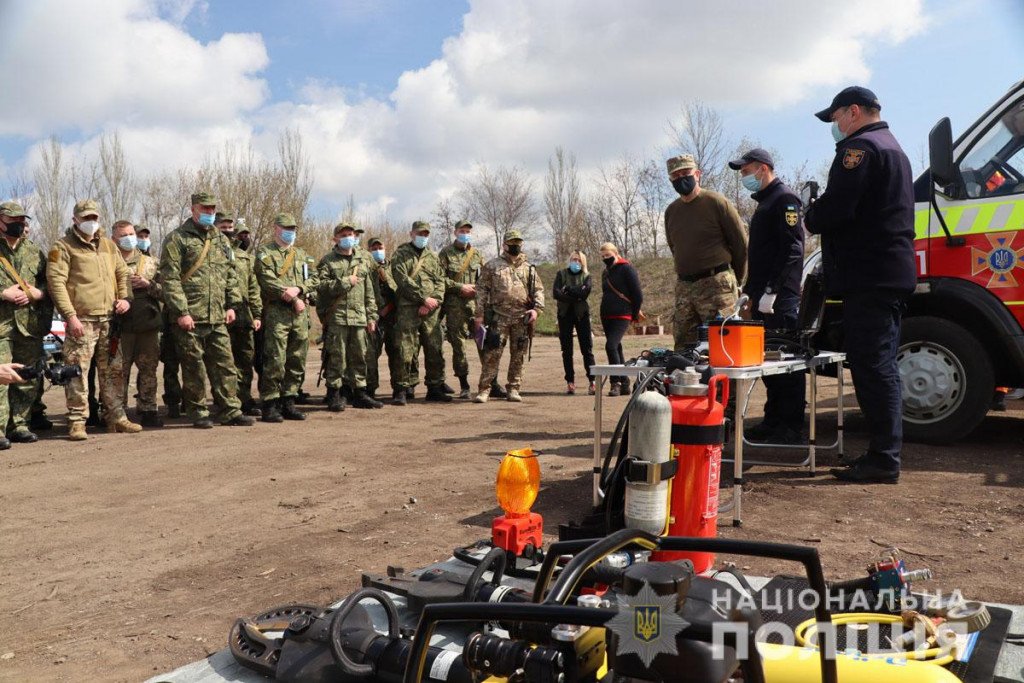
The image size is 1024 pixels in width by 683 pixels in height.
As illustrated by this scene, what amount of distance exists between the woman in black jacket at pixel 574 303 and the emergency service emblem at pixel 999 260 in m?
5.44

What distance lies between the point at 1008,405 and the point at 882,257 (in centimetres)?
509

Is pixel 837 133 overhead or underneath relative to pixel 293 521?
overhead

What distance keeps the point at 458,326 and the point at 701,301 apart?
5169 mm

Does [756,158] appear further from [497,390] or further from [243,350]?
[243,350]

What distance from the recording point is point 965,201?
19.2ft

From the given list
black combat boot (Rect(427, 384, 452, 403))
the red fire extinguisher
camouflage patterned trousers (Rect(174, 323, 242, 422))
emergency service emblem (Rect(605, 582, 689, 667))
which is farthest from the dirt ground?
black combat boot (Rect(427, 384, 452, 403))

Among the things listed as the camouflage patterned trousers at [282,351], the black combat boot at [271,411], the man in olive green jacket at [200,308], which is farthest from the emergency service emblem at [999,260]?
the man in olive green jacket at [200,308]

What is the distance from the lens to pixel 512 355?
1001 centimetres

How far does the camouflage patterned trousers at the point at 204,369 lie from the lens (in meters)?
8.38

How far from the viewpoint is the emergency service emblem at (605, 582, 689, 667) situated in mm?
1125

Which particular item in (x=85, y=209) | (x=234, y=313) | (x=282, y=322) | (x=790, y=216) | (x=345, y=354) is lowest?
(x=345, y=354)

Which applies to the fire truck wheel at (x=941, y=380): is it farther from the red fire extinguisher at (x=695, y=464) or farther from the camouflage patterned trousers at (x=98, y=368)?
the camouflage patterned trousers at (x=98, y=368)

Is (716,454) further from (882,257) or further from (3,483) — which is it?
(3,483)

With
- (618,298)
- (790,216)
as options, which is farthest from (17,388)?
(790,216)
